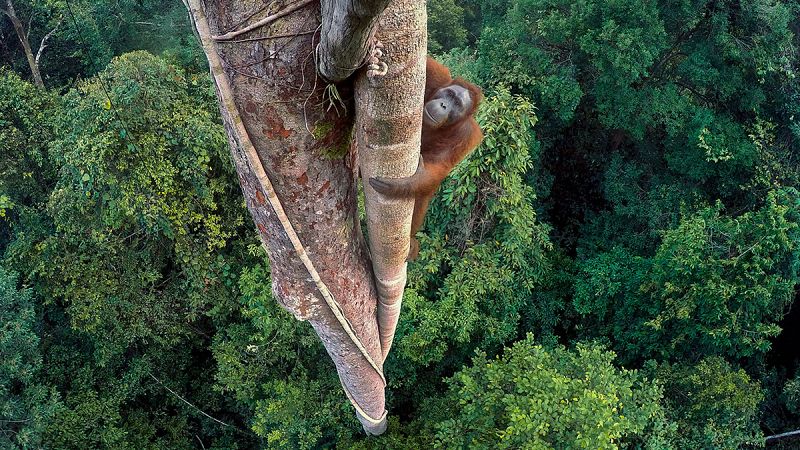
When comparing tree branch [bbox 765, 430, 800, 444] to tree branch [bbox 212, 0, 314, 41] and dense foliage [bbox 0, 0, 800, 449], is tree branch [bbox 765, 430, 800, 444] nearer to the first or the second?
dense foliage [bbox 0, 0, 800, 449]

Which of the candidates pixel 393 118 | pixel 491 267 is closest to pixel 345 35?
pixel 393 118

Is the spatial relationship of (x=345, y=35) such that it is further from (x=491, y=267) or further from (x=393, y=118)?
(x=491, y=267)

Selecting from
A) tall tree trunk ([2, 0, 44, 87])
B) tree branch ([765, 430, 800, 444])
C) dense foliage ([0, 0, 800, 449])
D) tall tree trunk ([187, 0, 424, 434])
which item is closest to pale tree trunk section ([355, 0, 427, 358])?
tall tree trunk ([187, 0, 424, 434])

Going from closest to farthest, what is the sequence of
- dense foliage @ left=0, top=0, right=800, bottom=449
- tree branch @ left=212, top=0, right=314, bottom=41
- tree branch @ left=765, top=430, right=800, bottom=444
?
tree branch @ left=212, top=0, right=314, bottom=41 → dense foliage @ left=0, top=0, right=800, bottom=449 → tree branch @ left=765, top=430, right=800, bottom=444

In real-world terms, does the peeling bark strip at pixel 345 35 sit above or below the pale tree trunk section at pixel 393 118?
above

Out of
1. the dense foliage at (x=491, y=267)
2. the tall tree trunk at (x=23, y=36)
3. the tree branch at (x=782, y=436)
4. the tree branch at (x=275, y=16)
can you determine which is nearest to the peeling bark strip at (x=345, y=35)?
the tree branch at (x=275, y=16)

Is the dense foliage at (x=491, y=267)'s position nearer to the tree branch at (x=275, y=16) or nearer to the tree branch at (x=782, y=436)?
the tree branch at (x=782, y=436)

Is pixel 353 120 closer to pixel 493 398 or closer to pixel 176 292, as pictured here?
pixel 493 398
